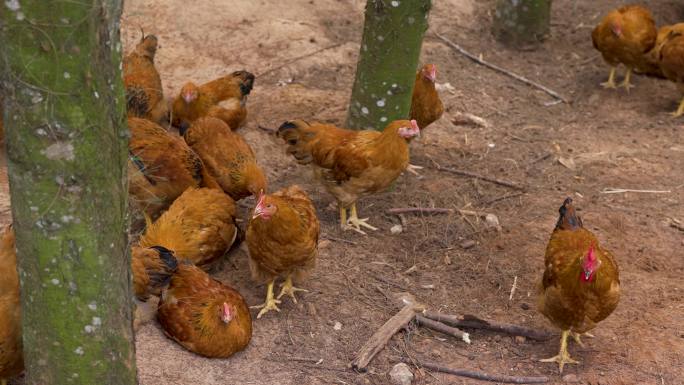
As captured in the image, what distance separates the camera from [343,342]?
5.58 meters

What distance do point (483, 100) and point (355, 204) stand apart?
2857mm

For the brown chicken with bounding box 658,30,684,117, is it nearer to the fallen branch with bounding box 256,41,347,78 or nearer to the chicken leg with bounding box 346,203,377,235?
the fallen branch with bounding box 256,41,347,78

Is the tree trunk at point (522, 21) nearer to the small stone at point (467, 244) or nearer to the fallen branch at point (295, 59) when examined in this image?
the fallen branch at point (295, 59)

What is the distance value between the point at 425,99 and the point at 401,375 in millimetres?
3357

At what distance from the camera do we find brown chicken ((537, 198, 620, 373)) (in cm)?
524

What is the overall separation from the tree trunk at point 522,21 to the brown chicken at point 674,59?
5.82ft

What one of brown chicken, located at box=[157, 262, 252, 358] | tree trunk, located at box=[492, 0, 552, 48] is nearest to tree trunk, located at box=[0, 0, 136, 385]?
brown chicken, located at box=[157, 262, 252, 358]

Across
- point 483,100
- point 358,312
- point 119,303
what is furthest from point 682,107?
point 119,303

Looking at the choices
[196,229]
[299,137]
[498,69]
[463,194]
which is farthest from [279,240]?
[498,69]

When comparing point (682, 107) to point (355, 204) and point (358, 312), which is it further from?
point (358, 312)

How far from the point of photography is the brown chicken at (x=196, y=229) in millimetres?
5938

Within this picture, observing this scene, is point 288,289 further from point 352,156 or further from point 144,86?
point 144,86

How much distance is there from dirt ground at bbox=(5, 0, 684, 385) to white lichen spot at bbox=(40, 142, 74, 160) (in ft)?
2.04

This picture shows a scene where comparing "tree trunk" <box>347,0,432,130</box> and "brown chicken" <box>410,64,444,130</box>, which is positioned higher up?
"tree trunk" <box>347,0,432,130</box>
